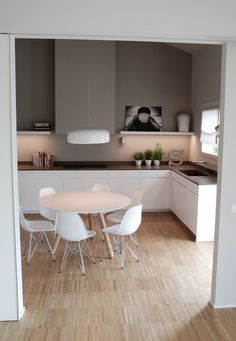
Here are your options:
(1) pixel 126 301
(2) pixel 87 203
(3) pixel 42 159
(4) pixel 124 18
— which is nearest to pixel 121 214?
Answer: (2) pixel 87 203

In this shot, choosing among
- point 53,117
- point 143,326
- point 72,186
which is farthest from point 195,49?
point 143,326

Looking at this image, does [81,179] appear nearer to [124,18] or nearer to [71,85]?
[71,85]

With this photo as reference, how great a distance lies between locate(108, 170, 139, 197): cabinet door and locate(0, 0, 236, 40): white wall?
12.8 ft

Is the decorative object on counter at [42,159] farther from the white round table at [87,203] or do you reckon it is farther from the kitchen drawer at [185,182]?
the kitchen drawer at [185,182]

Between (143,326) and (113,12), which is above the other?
(113,12)

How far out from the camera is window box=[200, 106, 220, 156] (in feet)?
20.2

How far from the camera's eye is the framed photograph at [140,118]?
7.37 meters

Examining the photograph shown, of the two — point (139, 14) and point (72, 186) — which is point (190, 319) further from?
→ point (72, 186)

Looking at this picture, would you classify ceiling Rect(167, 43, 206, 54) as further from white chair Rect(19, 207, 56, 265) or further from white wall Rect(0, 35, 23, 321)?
white wall Rect(0, 35, 23, 321)

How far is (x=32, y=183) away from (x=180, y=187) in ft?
8.86

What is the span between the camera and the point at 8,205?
3154 mm

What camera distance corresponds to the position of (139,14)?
297 cm

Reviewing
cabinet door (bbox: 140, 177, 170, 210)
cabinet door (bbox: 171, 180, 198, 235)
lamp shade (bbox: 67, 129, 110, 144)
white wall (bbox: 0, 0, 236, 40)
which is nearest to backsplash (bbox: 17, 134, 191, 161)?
cabinet door (bbox: 140, 177, 170, 210)

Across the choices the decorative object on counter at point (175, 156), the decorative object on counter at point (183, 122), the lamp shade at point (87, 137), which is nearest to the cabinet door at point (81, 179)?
the decorative object on counter at point (175, 156)
